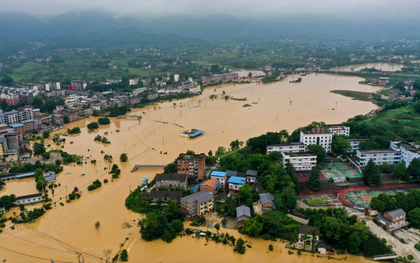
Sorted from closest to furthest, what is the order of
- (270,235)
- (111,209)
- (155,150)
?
1. (270,235)
2. (111,209)
3. (155,150)

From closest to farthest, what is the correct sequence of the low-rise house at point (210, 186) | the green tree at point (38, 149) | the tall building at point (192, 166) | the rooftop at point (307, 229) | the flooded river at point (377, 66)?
the rooftop at point (307, 229) < the low-rise house at point (210, 186) < the tall building at point (192, 166) < the green tree at point (38, 149) < the flooded river at point (377, 66)

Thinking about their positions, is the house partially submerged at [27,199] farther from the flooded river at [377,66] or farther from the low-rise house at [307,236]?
the flooded river at [377,66]

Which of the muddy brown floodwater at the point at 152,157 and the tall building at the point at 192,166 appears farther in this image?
the tall building at the point at 192,166

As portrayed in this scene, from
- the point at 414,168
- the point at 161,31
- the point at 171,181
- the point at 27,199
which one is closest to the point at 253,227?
the point at 171,181

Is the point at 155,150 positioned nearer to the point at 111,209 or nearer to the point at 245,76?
the point at 111,209

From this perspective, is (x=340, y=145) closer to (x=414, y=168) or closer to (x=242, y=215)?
(x=414, y=168)

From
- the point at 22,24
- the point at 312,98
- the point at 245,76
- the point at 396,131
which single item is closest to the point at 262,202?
the point at 396,131

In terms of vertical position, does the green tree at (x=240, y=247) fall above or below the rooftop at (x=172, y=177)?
below

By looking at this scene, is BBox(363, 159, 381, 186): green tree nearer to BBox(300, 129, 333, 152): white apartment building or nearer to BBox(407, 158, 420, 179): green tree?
BBox(407, 158, 420, 179): green tree

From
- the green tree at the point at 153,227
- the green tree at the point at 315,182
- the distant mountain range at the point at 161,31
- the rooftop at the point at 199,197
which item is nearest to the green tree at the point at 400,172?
the green tree at the point at 315,182
